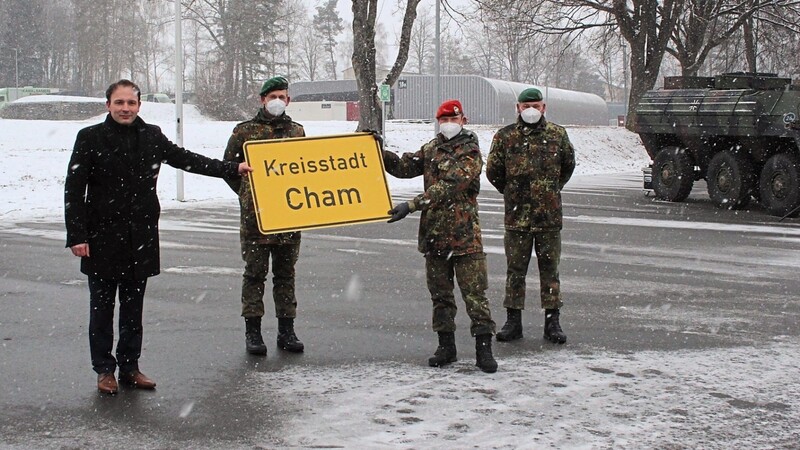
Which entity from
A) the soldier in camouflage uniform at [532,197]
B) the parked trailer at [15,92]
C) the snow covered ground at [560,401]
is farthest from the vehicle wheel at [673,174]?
the parked trailer at [15,92]

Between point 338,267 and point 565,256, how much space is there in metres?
2.72

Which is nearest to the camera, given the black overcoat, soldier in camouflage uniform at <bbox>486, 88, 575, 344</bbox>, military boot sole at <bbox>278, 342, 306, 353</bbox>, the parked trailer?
the black overcoat

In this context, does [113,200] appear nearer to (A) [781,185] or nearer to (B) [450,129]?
(B) [450,129]

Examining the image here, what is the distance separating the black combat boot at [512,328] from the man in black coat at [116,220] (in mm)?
2502

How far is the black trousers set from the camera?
579 centimetres

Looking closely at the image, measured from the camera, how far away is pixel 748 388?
581 cm

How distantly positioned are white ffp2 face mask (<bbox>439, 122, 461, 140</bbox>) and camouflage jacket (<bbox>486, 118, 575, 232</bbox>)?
83cm

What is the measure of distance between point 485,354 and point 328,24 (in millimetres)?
105588

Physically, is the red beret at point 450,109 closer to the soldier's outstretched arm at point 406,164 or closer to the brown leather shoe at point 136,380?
the soldier's outstretched arm at point 406,164

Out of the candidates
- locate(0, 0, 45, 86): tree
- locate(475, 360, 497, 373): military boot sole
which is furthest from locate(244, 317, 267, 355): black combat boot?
locate(0, 0, 45, 86): tree

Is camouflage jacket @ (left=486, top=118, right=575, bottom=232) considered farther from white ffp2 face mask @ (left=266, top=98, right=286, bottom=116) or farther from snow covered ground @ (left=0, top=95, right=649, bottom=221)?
snow covered ground @ (left=0, top=95, right=649, bottom=221)

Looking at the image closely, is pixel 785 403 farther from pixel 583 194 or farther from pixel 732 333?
pixel 583 194

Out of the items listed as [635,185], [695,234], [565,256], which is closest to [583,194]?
[635,185]

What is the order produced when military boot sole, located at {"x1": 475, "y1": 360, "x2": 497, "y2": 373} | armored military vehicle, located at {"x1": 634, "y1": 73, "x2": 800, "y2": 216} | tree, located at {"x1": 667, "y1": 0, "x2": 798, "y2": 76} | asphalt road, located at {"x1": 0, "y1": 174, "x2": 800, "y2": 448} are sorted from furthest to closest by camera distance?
tree, located at {"x1": 667, "y1": 0, "x2": 798, "y2": 76} < armored military vehicle, located at {"x1": 634, "y1": 73, "x2": 800, "y2": 216} < military boot sole, located at {"x1": 475, "y1": 360, "x2": 497, "y2": 373} < asphalt road, located at {"x1": 0, "y1": 174, "x2": 800, "y2": 448}
